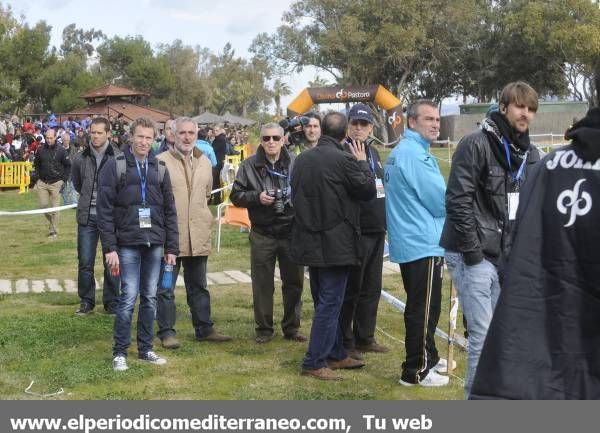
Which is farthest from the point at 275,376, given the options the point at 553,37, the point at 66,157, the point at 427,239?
the point at 553,37

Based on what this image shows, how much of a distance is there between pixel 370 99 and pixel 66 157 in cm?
1710

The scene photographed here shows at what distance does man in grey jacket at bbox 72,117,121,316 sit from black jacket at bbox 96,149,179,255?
197cm

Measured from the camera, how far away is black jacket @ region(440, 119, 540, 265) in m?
4.84

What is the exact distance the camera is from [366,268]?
7137mm

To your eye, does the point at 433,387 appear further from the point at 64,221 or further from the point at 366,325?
the point at 64,221

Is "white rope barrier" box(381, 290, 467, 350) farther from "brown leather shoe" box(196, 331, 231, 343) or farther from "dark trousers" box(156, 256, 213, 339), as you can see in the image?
"dark trousers" box(156, 256, 213, 339)

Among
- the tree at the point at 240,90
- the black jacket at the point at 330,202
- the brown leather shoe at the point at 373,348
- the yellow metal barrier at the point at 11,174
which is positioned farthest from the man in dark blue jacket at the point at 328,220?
the tree at the point at 240,90

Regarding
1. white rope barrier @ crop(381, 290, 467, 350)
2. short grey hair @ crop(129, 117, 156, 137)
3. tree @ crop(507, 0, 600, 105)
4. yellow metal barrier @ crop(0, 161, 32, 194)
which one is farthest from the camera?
tree @ crop(507, 0, 600, 105)

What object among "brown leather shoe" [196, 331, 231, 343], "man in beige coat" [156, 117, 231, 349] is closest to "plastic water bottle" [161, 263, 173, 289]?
"man in beige coat" [156, 117, 231, 349]

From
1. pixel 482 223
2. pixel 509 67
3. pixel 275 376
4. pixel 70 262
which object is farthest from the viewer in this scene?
pixel 509 67

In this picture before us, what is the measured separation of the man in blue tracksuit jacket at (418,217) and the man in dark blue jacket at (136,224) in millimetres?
1763

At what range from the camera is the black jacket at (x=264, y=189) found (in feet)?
24.3

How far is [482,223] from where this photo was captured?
4.91 m

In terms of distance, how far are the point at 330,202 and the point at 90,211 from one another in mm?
3236
